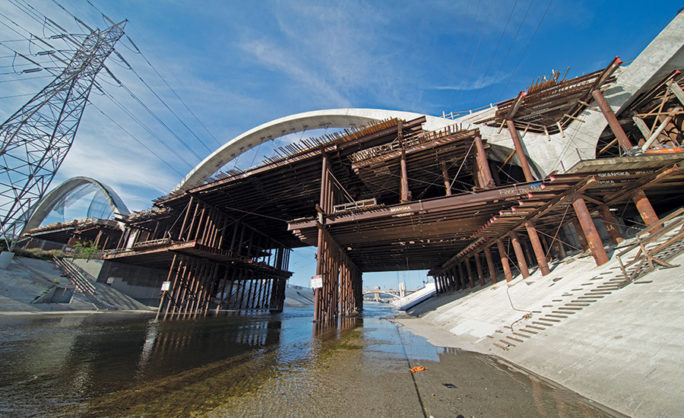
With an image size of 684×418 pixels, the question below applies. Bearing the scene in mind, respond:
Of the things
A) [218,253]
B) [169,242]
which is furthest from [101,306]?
[218,253]

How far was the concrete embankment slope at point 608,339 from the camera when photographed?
2.82m

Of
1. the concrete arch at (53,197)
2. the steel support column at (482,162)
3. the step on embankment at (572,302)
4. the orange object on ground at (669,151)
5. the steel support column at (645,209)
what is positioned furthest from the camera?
the concrete arch at (53,197)

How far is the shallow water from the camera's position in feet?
8.95

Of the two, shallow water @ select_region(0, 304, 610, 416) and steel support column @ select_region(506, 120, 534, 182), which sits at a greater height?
steel support column @ select_region(506, 120, 534, 182)

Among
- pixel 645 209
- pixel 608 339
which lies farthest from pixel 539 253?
pixel 608 339

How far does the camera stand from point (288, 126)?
28.7 m

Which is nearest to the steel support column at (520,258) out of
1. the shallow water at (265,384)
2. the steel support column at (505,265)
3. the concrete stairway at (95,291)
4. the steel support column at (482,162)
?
the steel support column at (505,265)

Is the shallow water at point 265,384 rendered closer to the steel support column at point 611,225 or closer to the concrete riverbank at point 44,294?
the steel support column at point 611,225

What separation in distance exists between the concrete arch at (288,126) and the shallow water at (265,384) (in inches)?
841

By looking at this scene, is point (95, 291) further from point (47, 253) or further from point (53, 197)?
point (53, 197)

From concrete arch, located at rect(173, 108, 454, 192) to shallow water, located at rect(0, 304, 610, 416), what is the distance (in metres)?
21.4

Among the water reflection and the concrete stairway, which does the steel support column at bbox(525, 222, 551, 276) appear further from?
the concrete stairway

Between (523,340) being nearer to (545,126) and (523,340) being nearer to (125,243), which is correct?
(545,126)

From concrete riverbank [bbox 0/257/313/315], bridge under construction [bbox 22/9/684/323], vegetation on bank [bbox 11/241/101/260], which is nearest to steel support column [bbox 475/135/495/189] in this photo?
bridge under construction [bbox 22/9/684/323]
